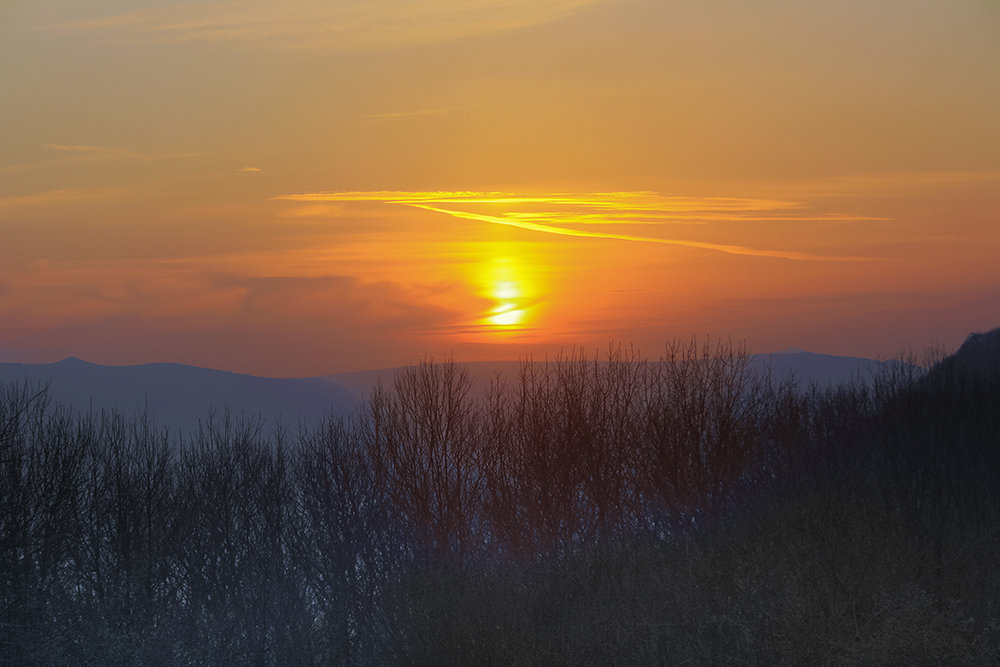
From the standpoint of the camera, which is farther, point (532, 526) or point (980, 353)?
point (980, 353)

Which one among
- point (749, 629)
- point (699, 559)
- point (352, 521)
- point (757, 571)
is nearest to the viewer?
point (749, 629)

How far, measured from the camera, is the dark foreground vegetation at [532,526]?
24.2 meters

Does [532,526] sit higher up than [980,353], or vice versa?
[980,353]

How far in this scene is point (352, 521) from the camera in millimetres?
55750

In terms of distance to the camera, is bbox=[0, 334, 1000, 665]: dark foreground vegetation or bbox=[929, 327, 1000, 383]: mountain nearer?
bbox=[0, 334, 1000, 665]: dark foreground vegetation

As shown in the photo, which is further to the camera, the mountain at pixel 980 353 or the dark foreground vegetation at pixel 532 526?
the mountain at pixel 980 353

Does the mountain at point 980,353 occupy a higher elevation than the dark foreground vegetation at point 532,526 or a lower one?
higher

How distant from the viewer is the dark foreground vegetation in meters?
24.2

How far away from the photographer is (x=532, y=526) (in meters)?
47.1

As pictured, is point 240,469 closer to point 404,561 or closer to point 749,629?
point 404,561

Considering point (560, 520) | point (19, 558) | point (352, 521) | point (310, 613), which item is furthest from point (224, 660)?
point (352, 521)

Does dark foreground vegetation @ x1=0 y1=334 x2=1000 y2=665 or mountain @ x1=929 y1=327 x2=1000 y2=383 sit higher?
mountain @ x1=929 y1=327 x2=1000 y2=383

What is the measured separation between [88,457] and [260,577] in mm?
10693

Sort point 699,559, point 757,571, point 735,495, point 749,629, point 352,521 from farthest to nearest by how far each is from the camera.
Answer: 1. point 352,521
2. point 735,495
3. point 699,559
4. point 757,571
5. point 749,629
